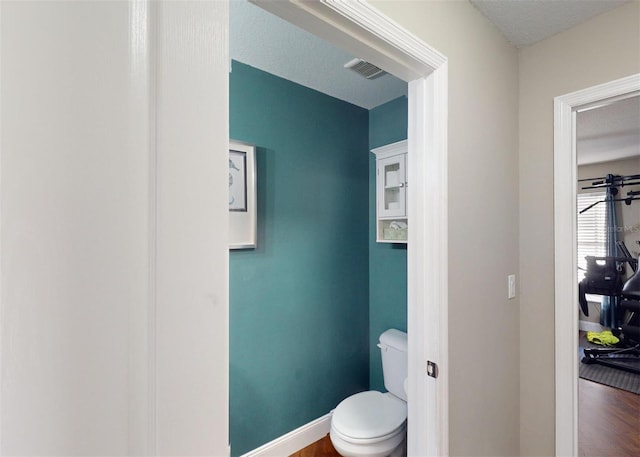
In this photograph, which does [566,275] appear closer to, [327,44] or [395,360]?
[395,360]

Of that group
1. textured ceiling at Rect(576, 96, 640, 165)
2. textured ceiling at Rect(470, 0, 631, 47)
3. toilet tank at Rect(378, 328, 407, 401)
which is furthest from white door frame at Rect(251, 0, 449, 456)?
textured ceiling at Rect(576, 96, 640, 165)

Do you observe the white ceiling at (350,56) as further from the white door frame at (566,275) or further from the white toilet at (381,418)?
the white toilet at (381,418)

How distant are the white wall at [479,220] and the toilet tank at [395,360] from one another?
0.62m

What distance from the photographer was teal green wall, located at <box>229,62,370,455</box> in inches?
71.9

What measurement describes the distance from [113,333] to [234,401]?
5.58 ft

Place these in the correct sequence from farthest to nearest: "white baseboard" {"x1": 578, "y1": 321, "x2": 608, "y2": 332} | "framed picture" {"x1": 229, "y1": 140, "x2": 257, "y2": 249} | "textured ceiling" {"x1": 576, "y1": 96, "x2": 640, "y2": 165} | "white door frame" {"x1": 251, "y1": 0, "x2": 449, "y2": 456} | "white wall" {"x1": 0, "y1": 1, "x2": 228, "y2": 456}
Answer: "white baseboard" {"x1": 578, "y1": 321, "x2": 608, "y2": 332} < "textured ceiling" {"x1": 576, "y1": 96, "x2": 640, "y2": 165} < "framed picture" {"x1": 229, "y1": 140, "x2": 257, "y2": 249} < "white door frame" {"x1": 251, "y1": 0, "x2": 449, "y2": 456} < "white wall" {"x1": 0, "y1": 1, "x2": 228, "y2": 456}

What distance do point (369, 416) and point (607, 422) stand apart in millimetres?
1898

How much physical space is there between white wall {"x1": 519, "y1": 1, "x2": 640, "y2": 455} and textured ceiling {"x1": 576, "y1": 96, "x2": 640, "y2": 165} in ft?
2.39

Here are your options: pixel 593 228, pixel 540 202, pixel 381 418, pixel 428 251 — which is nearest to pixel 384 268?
pixel 381 418

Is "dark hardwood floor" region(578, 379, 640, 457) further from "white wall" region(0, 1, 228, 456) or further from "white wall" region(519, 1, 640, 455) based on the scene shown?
"white wall" region(0, 1, 228, 456)

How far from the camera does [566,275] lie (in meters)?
1.41

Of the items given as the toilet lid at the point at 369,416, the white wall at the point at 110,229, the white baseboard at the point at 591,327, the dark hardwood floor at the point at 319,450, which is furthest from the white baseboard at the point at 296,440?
the white baseboard at the point at 591,327

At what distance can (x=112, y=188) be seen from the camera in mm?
345

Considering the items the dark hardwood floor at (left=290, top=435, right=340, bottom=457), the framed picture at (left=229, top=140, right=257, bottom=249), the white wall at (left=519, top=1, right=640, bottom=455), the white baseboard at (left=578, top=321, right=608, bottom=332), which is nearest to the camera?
the white wall at (left=519, top=1, right=640, bottom=455)
